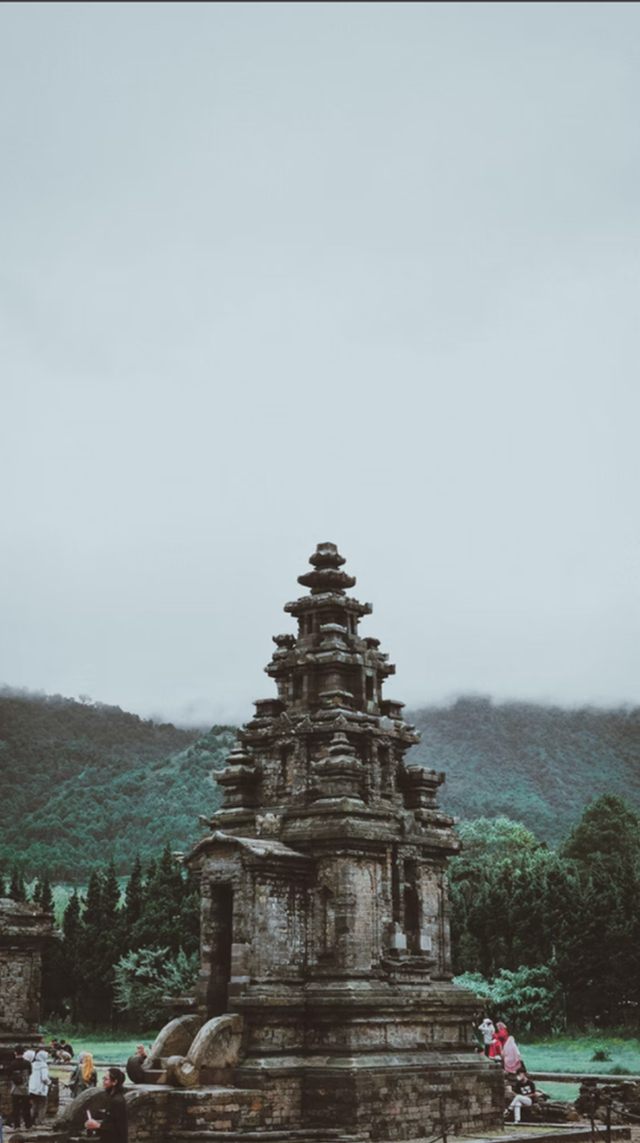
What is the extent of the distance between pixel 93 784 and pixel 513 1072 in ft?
372

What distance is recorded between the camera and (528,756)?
14600 cm

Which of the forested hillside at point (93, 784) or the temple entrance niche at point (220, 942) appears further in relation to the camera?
the forested hillside at point (93, 784)

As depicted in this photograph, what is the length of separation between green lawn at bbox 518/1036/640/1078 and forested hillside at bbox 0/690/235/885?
6840 cm

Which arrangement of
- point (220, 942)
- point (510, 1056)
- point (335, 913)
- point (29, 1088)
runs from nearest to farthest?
1. point (335, 913)
2. point (220, 942)
3. point (29, 1088)
4. point (510, 1056)

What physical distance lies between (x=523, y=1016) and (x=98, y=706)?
118m

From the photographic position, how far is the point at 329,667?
25.5 metres

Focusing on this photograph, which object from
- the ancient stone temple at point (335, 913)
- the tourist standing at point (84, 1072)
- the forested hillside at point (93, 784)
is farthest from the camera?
the forested hillside at point (93, 784)

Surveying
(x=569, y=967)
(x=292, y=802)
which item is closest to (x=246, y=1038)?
(x=292, y=802)

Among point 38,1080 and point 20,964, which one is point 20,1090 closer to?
point 38,1080

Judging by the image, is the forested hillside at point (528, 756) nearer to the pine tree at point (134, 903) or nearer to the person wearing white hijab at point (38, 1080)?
the pine tree at point (134, 903)

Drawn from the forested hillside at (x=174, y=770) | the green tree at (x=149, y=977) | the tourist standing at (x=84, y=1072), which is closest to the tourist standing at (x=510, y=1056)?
the tourist standing at (x=84, y=1072)

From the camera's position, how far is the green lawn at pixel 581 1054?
35281 mm

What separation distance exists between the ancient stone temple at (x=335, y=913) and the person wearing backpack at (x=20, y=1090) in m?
4.39

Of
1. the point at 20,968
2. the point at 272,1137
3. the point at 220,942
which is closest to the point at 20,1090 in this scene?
the point at 20,968
